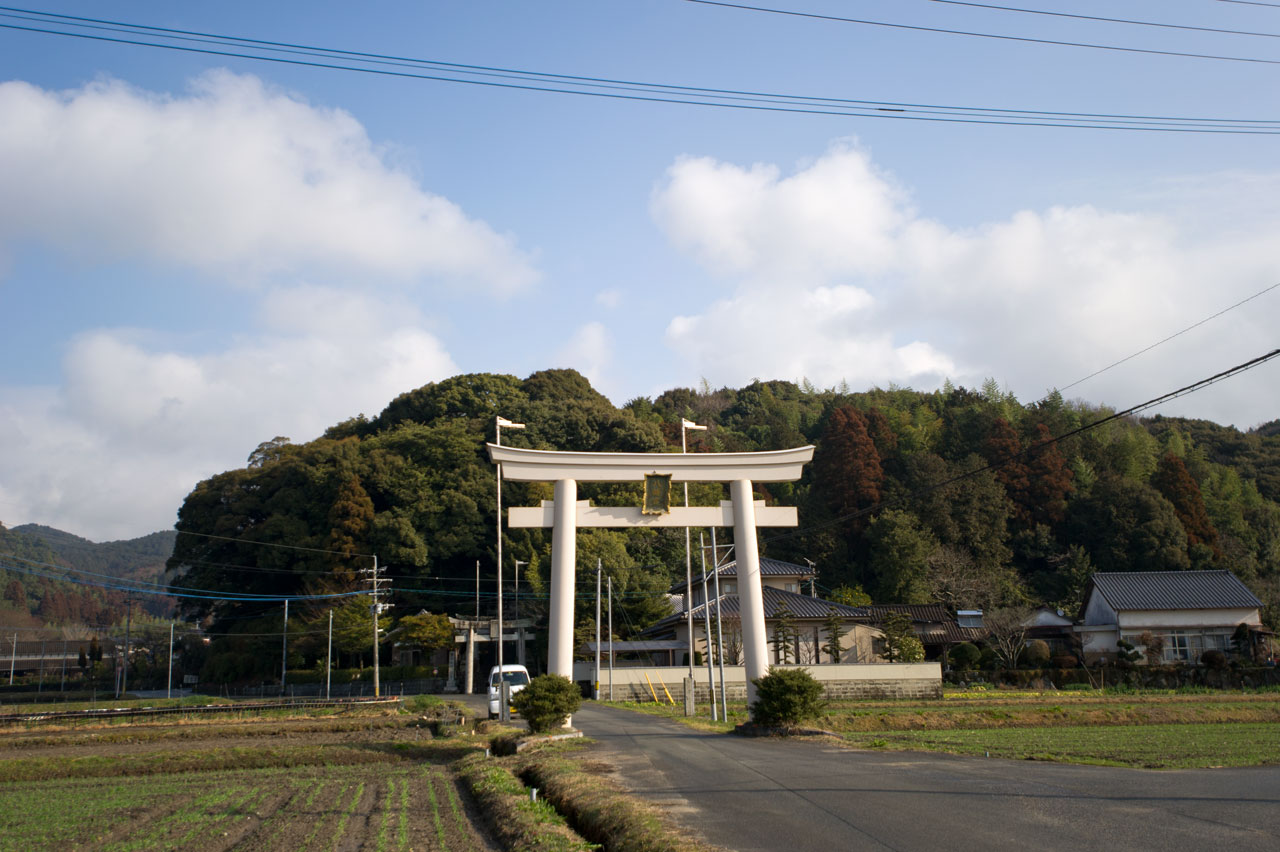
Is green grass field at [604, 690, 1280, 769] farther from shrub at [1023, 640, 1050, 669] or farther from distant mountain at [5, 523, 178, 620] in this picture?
distant mountain at [5, 523, 178, 620]

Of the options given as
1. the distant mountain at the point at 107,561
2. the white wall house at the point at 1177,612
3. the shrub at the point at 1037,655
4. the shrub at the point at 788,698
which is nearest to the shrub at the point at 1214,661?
the shrub at the point at 1037,655

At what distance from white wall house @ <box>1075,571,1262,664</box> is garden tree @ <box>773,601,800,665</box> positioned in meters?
14.1

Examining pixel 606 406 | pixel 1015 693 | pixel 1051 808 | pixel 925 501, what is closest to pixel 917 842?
pixel 1051 808

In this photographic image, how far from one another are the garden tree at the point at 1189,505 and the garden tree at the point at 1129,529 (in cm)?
115

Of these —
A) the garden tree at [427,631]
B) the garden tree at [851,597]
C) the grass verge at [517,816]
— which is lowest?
the grass verge at [517,816]

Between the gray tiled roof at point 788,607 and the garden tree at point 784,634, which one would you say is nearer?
the garden tree at point 784,634

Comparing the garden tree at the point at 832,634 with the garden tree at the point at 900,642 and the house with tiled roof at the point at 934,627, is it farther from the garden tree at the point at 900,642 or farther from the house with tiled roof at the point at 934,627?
the house with tiled roof at the point at 934,627

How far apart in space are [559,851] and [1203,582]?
139 ft

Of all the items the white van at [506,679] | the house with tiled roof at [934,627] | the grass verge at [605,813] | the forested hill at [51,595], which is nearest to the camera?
the grass verge at [605,813]

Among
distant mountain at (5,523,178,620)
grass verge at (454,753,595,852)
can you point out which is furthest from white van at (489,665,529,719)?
distant mountain at (5,523,178,620)

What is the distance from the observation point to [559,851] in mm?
7969

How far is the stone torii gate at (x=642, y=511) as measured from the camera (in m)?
19.7

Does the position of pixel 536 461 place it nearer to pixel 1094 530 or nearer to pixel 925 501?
pixel 925 501

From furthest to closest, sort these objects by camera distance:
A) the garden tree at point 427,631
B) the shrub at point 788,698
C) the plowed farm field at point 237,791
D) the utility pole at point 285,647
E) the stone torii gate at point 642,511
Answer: the utility pole at point 285,647
the garden tree at point 427,631
the stone torii gate at point 642,511
the shrub at point 788,698
the plowed farm field at point 237,791
